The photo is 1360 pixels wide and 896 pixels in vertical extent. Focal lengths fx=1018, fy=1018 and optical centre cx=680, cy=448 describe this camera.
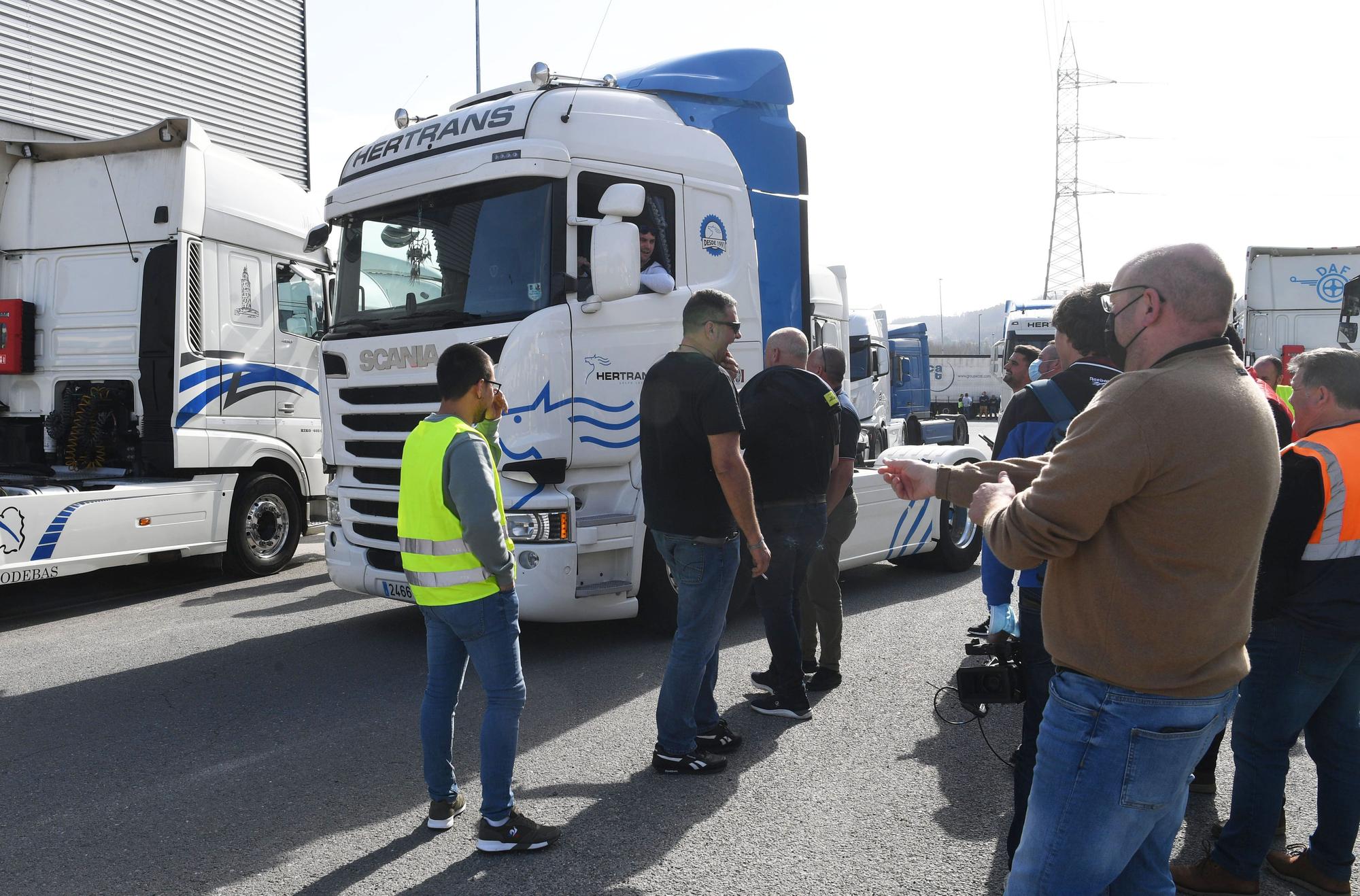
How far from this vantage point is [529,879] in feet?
11.2

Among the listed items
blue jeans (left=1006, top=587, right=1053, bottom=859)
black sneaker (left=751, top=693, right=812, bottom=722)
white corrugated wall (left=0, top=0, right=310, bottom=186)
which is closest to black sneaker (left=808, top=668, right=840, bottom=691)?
black sneaker (left=751, top=693, right=812, bottom=722)

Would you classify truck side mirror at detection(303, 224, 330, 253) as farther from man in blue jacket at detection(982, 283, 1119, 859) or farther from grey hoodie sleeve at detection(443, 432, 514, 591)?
man in blue jacket at detection(982, 283, 1119, 859)

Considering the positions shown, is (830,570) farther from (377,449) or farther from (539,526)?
(377,449)

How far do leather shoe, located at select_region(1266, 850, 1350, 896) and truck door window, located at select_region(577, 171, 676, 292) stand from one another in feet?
14.4

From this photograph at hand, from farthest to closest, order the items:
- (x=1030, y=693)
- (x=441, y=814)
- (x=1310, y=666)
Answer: (x=441, y=814) < (x=1030, y=693) < (x=1310, y=666)

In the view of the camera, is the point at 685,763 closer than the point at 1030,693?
No

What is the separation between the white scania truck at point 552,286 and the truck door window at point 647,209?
1 cm

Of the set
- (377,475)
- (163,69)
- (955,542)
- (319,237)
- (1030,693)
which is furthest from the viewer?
(163,69)

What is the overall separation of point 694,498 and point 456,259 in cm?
274

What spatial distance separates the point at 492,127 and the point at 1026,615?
4416 millimetres

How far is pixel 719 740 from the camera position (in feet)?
15.2

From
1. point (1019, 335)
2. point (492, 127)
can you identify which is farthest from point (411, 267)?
point (1019, 335)

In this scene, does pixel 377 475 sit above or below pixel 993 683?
above

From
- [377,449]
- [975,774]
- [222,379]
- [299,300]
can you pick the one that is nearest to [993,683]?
[975,774]
